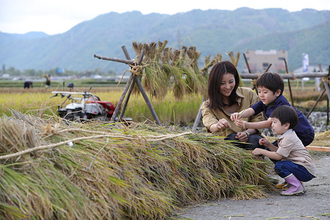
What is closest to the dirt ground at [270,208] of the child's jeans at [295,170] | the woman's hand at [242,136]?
the child's jeans at [295,170]

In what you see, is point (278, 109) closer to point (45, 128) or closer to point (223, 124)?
point (223, 124)

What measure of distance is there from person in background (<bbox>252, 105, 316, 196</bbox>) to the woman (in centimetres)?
35

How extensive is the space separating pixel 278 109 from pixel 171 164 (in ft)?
3.57

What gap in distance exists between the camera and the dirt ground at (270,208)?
9.46ft

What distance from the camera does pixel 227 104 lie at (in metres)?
4.32

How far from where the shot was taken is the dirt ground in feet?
9.46

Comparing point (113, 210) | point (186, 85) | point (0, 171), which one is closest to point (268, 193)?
point (113, 210)

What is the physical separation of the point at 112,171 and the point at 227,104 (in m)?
2.03

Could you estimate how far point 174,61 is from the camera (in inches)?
308

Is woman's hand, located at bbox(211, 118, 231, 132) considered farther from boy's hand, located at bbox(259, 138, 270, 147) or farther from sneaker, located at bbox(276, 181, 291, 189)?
sneaker, located at bbox(276, 181, 291, 189)

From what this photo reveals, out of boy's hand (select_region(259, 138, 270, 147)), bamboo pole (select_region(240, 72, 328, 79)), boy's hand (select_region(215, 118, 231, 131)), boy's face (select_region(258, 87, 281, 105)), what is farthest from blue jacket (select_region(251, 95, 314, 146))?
bamboo pole (select_region(240, 72, 328, 79))

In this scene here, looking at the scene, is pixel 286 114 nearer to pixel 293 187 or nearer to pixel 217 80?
pixel 293 187

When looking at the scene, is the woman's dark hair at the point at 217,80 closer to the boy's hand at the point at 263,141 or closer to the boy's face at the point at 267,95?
the boy's face at the point at 267,95

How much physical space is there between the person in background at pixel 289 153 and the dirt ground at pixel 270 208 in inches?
5.6
